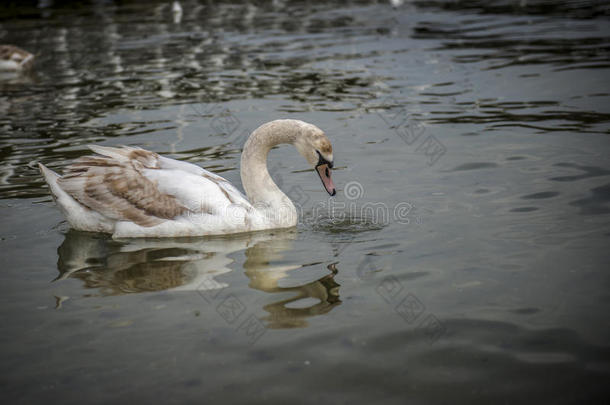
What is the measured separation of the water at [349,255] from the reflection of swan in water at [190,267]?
29 millimetres

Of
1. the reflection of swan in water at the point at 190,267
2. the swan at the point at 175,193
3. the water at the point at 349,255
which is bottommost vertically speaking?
the reflection of swan in water at the point at 190,267

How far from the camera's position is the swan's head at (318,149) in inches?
292

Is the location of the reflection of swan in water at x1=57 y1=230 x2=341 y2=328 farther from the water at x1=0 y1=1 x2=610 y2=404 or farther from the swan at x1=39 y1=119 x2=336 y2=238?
the swan at x1=39 y1=119 x2=336 y2=238

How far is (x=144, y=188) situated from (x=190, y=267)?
121cm

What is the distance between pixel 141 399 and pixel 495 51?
1542 cm

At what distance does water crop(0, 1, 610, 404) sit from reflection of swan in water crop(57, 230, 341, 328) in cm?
3

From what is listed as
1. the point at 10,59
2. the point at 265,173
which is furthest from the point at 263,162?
the point at 10,59

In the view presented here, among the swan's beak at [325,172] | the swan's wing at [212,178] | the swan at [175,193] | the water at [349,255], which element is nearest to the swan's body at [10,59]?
the water at [349,255]

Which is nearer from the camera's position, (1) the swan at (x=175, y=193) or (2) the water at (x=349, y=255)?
(2) the water at (x=349, y=255)

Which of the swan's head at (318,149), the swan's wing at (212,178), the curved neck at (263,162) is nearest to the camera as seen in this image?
the swan's head at (318,149)

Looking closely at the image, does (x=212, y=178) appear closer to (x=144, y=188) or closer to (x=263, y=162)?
(x=263, y=162)

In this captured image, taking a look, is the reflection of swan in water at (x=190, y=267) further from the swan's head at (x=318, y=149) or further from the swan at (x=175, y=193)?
the swan's head at (x=318, y=149)

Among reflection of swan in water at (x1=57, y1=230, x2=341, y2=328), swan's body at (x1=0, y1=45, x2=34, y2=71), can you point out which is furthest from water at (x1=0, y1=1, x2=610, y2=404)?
swan's body at (x1=0, y1=45, x2=34, y2=71)

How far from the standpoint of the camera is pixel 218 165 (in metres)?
10.4
